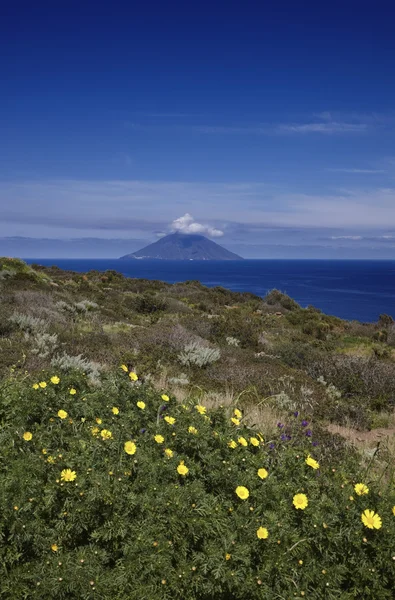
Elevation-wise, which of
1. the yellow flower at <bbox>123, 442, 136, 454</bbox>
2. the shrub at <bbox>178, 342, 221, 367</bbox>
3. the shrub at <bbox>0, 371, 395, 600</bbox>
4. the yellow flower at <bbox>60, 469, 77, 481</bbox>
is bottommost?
the shrub at <bbox>178, 342, 221, 367</bbox>

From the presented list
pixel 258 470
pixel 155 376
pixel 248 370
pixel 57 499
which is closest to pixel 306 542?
pixel 258 470

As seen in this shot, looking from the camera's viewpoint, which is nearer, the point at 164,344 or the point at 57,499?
the point at 57,499

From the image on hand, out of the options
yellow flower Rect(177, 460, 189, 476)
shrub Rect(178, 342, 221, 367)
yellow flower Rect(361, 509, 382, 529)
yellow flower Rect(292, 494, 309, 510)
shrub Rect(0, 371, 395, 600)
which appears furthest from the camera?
shrub Rect(178, 342, 221, 367)

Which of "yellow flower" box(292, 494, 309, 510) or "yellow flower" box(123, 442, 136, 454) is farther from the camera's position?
"yellow flower" box(123, 442, 136, 454)

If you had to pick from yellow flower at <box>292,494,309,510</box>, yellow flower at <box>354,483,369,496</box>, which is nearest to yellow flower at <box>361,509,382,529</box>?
yellow flower at <box>354,483,369,496</box>

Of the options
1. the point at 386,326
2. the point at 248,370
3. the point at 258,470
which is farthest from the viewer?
the point at 386,326

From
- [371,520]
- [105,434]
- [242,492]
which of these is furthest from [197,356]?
[371,520]

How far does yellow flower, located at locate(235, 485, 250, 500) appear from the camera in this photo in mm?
2938

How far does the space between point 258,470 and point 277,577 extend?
806 millimetres

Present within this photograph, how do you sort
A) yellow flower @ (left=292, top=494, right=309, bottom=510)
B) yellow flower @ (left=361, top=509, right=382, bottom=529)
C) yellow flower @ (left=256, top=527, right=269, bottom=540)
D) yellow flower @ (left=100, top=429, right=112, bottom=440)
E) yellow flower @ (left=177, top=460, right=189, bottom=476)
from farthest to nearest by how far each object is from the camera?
yellow flower @ (left=100, top=429, right=112, bottom=440) < yellow flower @ (left=177, top=460, right=189, bottom=476) < yellow flower @ (left=292, top=494, right=309, bottom=510) < yellow flower @ (left=361, top=509, right=382, bottom=529) < yellow flower @ (left=256, top=527, right=269, bottom=540)

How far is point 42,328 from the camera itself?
9.82 metres

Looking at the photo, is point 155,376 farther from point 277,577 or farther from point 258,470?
point 277,577

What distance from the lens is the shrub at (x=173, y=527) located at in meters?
2.48

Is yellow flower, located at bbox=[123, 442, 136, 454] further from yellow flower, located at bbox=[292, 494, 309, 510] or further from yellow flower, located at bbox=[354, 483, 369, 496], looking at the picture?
yellow flower, located at bbox=[354, 483, 369, 496]
